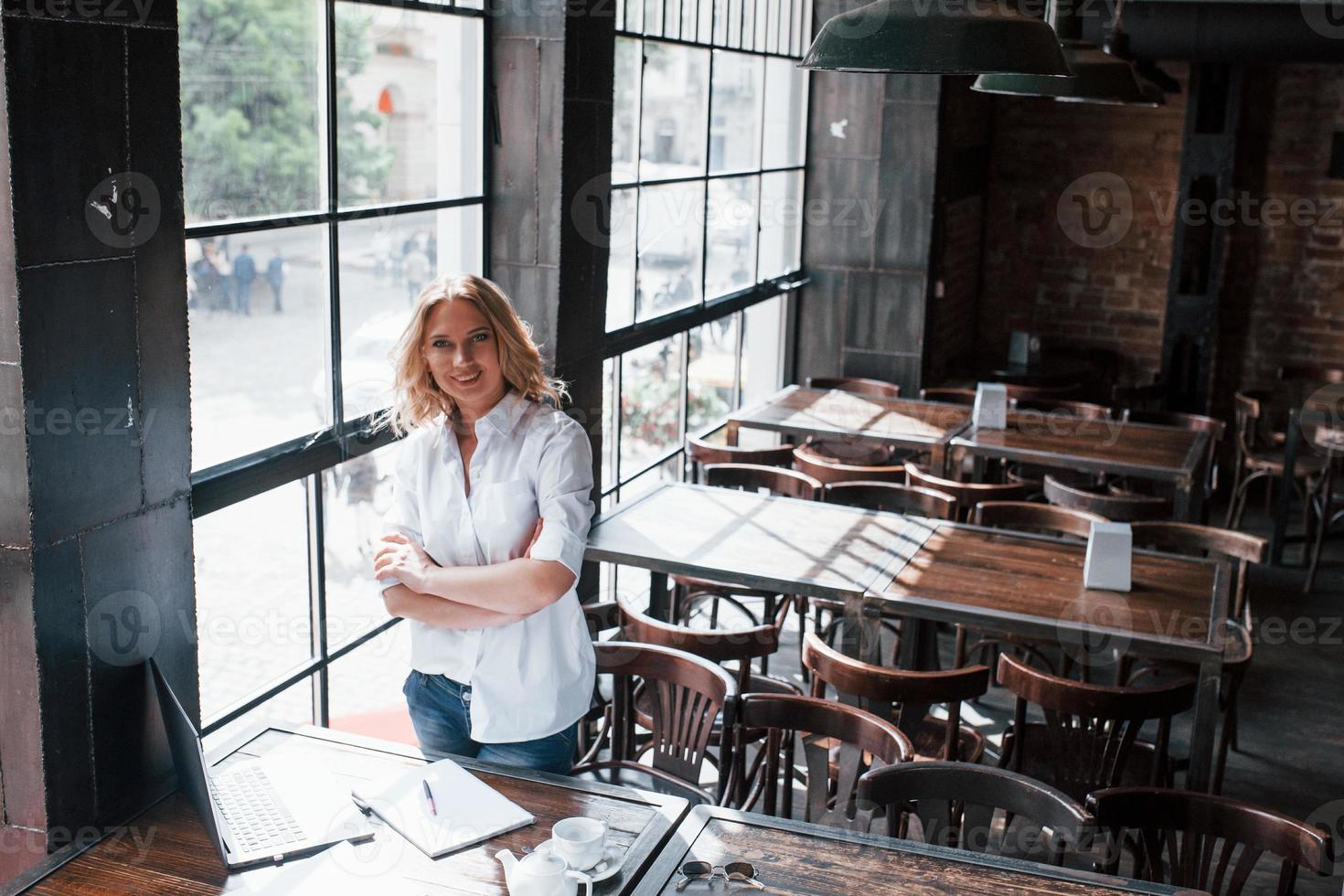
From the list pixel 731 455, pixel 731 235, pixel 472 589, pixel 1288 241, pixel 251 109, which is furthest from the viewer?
pixel 1288 241

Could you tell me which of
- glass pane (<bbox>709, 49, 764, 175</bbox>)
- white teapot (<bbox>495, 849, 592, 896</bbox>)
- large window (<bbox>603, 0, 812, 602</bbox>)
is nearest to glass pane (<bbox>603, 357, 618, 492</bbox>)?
large window (<bbox>603, 0, 812, 602</bbox>)

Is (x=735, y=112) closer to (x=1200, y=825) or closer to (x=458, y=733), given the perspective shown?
(x=458, y=733)

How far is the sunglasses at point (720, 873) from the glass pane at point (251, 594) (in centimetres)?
138

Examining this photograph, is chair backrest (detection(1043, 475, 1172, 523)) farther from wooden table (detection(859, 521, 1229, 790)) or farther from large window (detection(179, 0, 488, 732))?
large window (detection(179, 0, 488, 732))

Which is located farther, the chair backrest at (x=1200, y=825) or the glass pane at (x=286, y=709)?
the glass pane at (x=286, y=709)

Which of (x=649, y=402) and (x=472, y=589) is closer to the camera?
(x=472, y=589)

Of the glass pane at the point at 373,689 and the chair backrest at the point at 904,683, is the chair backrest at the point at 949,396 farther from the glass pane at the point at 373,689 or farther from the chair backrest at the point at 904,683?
the glass pane at the point at 373,689

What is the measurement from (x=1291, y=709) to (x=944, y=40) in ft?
12.8

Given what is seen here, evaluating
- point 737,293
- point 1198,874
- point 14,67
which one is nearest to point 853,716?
point 1198,874

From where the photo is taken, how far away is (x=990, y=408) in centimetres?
604

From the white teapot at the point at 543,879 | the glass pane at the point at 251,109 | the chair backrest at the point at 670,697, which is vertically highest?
the glass pane at the point at 251,109

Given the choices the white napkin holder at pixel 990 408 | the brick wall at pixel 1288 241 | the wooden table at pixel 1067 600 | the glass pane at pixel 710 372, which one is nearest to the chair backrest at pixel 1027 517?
the wooden table at pixel 1067 600

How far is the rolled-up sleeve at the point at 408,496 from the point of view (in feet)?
9.39

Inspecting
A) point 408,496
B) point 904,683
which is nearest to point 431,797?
point 408,496
